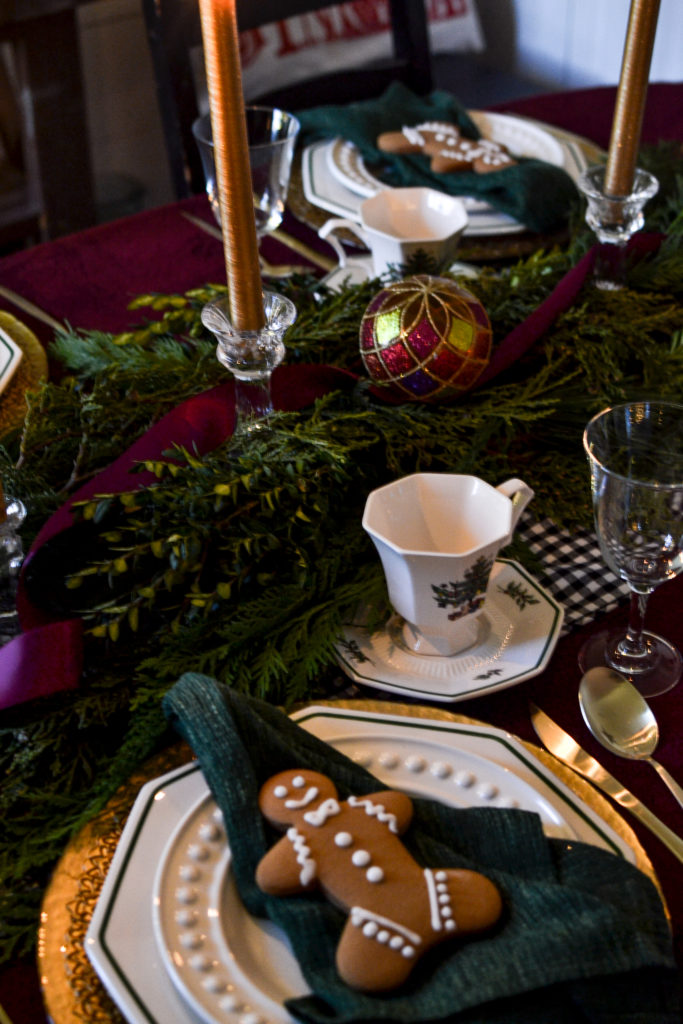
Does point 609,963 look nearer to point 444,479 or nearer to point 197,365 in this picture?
point 444,479

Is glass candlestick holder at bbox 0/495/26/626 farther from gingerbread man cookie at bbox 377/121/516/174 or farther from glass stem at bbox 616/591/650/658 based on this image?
gingerbread man cookie at bbox 377/121/516/174

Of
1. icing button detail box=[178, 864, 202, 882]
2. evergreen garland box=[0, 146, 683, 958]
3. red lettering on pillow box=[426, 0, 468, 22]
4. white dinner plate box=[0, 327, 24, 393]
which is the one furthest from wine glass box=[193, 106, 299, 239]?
red lettering on pillow box=[426, 0, 468, 22]

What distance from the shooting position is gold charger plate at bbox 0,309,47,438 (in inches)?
30.3

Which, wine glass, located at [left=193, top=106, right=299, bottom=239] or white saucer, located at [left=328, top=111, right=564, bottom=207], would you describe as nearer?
wine glass, located at [left=193, top=106, right=299, bottom=239]

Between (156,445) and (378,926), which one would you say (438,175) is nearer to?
(156,445)

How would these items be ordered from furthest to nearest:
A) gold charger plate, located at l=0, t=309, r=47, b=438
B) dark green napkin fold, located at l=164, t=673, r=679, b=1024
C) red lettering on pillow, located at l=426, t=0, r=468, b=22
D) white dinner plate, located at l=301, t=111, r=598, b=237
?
red lettering on pillow, located at l=426, t=0, r=468, b=22
white dinner plate, located at l=301, t=111, r=598, b=237
gold charger plate, located at l=0, t=309, r=47, b=438
dark green napkin fold, located at l=164, t=673, r=679, b=1024

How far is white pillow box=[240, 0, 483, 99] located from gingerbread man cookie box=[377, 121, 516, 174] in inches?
38.9


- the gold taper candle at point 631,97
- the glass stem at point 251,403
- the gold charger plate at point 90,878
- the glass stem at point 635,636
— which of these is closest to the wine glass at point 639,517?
the glass stem at point 635,636

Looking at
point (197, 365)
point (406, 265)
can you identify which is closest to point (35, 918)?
point (197, 365)

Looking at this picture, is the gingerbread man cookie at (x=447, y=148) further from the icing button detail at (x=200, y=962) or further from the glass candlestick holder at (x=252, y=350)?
the icing button detail at (x=200, y=962)

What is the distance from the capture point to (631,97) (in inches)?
31.6

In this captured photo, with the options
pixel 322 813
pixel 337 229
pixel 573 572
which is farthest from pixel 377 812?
pixel 337 229

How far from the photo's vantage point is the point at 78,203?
207 centimetres

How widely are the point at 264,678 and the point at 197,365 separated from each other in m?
0.29
